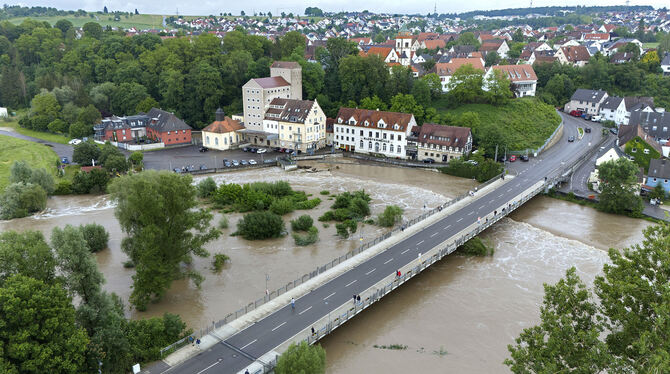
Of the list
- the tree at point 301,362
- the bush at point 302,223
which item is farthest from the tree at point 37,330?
the bush at point 302,223

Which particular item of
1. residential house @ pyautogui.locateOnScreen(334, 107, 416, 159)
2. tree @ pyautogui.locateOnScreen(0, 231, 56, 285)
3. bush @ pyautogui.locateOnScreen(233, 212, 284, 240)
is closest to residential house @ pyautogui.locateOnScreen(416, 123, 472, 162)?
residential house @ pyautogui.locateOnScreen(334, 107, 416, 159)

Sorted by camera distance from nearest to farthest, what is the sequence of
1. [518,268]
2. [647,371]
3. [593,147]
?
[647,371]
[518,268]
[593,147]

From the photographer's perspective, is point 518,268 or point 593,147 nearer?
point 518,268

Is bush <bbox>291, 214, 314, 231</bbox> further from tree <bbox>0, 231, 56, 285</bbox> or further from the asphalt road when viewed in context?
tree <bbox>0, 231, 56, 285</bbox>

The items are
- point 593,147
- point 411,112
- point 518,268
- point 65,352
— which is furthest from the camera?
point 411,112

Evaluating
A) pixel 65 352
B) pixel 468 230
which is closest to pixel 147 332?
pixel 65 352

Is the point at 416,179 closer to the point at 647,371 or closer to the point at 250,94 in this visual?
the point at 250,94
